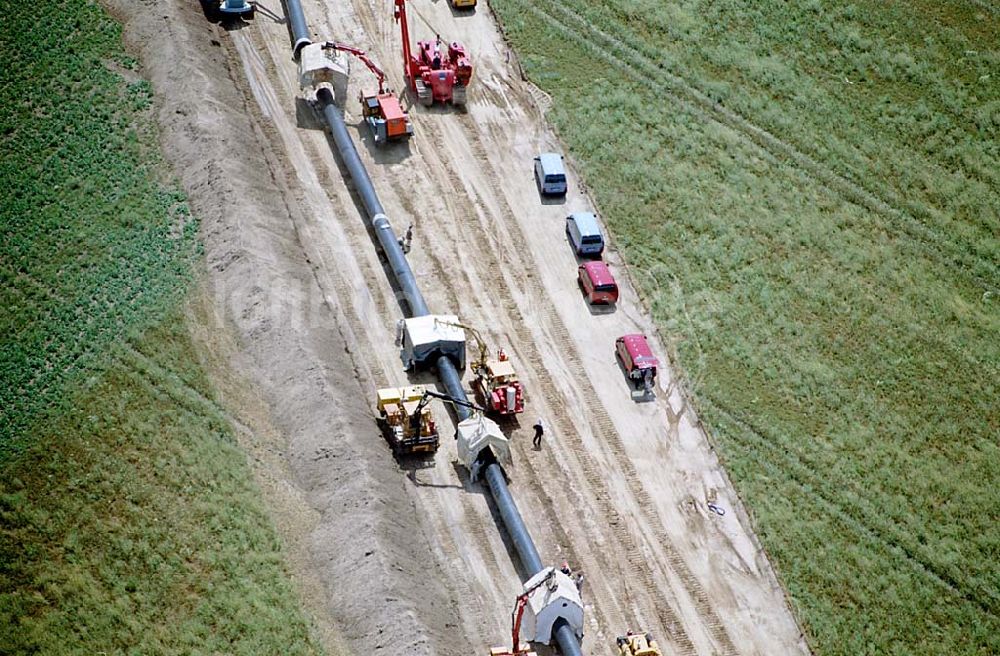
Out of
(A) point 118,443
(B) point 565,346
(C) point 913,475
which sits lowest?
(C) point 913,475

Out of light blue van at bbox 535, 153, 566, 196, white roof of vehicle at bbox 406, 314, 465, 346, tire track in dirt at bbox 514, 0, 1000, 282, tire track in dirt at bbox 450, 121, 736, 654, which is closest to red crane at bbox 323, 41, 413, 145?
tire track in dirt at bbox 450, 121, 736, 654

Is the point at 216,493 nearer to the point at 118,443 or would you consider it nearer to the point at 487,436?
the point at 118,443

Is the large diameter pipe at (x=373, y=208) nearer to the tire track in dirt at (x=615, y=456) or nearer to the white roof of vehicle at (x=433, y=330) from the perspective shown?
the white roof of vehicle at (x=433, y=330)

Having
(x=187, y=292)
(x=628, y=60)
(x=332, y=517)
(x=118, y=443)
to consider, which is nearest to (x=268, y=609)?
(x=332, y=517)

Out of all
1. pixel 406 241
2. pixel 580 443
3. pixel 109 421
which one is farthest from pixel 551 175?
pixel 109 421

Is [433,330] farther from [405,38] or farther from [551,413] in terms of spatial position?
[405,38]

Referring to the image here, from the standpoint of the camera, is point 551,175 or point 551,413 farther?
point 551,175
